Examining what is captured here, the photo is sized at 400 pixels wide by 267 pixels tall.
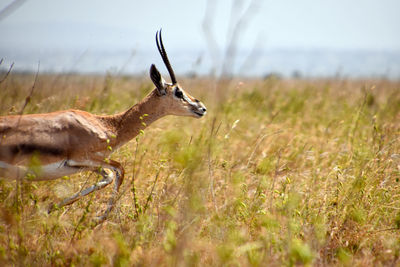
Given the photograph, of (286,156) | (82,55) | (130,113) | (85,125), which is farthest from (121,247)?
(82,55)

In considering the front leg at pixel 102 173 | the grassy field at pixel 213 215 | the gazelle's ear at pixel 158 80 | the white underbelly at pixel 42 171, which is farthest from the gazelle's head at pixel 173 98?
the white underbelly at pixel 42 171

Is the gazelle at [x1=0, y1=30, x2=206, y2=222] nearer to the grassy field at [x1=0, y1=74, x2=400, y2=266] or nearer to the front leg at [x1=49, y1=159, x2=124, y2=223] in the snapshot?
the front leg at [x1=49, y1=159, x2=124, y2=223]

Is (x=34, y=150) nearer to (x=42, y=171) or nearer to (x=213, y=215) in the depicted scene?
(x=42, y=171)

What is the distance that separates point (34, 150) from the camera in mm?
3949

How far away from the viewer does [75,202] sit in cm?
440

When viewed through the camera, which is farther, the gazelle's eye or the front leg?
the gazelle's eye

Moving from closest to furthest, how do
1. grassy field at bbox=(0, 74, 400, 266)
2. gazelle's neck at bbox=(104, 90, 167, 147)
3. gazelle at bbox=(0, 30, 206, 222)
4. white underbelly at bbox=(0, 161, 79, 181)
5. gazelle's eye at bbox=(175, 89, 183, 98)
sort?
grassy field at bbox=(0, 74, 400, 266) → white underbelly at bbox=(0, 161, 79, 181) → gazelle at bbox=(0, 30, 206, 222) → gazelle's neck at bbox=(104, 90, 167, 147) → gazelle's eye at bbox=(175, 89, 183, 98)

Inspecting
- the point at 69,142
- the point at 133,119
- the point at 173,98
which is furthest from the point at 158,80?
the point at 69,142

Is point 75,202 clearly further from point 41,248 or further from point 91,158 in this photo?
point 41,248

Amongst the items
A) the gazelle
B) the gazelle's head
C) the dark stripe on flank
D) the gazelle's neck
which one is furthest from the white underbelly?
the gazelle's head

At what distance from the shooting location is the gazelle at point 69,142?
152 inches

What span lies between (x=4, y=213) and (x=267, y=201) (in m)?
2.79

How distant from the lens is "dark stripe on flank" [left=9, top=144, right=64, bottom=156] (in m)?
3.89

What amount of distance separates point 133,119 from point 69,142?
35.1 inches
